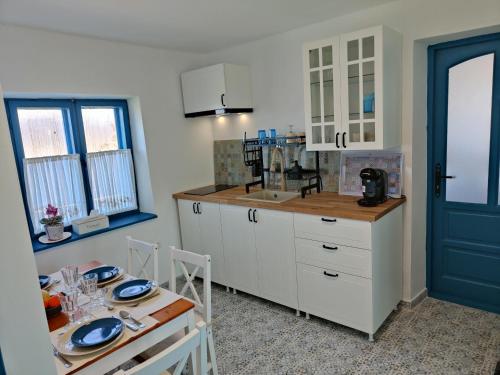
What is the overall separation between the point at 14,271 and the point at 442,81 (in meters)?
2.95

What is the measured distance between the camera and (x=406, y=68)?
8.42ft

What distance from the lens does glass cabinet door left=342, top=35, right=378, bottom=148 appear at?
2.42m

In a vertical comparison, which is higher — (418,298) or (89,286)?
(89,286)

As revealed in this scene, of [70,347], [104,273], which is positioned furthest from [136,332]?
[104,273]

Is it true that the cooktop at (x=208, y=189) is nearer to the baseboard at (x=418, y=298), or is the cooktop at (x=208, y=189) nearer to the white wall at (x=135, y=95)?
the white wall at (x=135, y=95)

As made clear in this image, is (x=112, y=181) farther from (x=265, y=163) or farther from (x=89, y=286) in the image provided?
(x=89, y=286)

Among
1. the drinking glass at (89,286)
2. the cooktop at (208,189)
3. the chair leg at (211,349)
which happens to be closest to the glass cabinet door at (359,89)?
the cooktop at (208,189)

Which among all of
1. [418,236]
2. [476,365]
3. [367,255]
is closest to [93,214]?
[367,255]

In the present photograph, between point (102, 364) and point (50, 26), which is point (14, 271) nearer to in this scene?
point (102, 364)

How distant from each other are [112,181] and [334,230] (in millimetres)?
2159

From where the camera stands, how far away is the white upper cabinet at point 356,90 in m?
2.39

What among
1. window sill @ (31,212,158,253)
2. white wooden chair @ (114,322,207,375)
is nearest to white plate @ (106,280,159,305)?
white wooden chair @ (114,322,207,375)

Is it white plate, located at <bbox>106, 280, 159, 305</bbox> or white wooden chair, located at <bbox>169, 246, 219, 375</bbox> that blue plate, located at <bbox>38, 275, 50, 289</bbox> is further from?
white wooden chair, located at <bbox>169, 246, 219, 375</bbox>

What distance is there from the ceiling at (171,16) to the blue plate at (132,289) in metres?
1.71
